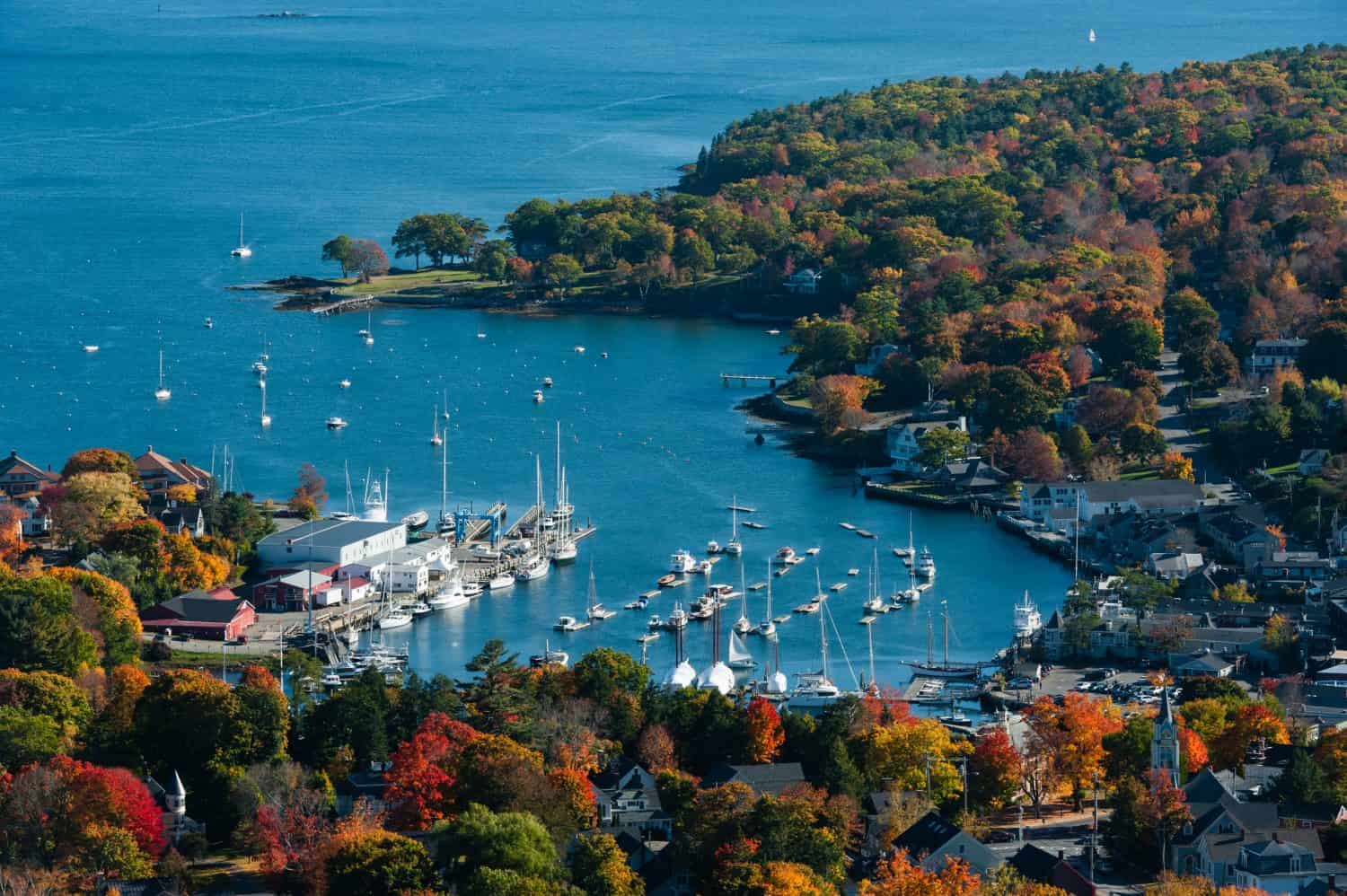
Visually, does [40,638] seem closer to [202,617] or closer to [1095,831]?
[202,617]

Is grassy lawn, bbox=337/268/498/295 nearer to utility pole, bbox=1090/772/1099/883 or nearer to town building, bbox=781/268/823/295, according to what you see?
town building, bbox=781/268/823/295

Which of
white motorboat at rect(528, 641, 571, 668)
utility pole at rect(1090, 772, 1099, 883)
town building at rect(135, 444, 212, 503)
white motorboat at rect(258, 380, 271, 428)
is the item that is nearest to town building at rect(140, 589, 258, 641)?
white motorboat at rect(528, 641, 571, 668)

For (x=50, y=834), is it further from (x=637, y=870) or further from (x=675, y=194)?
(x=675, y=194)

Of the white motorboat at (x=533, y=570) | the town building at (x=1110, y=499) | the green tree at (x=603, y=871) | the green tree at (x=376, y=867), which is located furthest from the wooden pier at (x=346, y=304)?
the green tree at (x=376, y=867)

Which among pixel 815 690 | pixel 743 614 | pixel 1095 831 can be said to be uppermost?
pixel 743 614

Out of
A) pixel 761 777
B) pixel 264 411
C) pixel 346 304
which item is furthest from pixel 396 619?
pixel 346 304

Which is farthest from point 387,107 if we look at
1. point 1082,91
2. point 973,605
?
point 973,605
